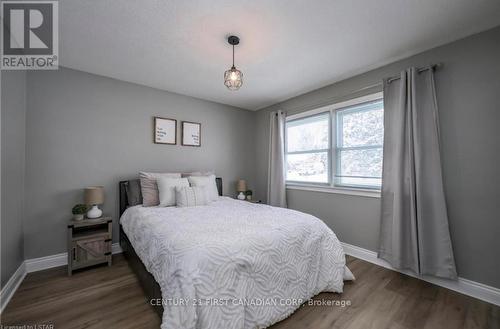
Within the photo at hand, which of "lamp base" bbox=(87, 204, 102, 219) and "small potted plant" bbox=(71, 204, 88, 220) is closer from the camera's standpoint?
"small potted plant" bbox=(71, 204, 88, 220)

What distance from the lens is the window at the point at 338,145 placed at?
267cm

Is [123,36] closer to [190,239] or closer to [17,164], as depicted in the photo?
[17,164]

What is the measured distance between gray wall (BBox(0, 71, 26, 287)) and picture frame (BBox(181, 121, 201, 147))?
1859mm

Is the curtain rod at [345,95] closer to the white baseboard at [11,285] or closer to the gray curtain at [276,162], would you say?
the gray curtain at [276,162]

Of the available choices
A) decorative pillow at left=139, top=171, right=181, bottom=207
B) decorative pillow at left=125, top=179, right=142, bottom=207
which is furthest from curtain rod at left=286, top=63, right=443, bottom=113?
decorative pillow at left=125, top=179, right=142, bottom=207

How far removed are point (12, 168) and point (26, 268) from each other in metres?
1.17

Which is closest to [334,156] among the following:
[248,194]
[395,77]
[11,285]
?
[395,77]

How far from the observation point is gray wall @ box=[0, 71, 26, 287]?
Answer: 1.82m

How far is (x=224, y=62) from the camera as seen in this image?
247 centimetres

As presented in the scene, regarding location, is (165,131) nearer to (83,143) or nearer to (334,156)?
(83,143)

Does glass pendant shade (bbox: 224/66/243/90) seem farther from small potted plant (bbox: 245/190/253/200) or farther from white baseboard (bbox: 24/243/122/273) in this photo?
white baseboard (bbox: 24/243/122/273)

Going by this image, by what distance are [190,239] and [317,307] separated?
125 cm

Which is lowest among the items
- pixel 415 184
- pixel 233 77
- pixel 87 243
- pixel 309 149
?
pixel 87 243

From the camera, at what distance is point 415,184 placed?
2.16 m
